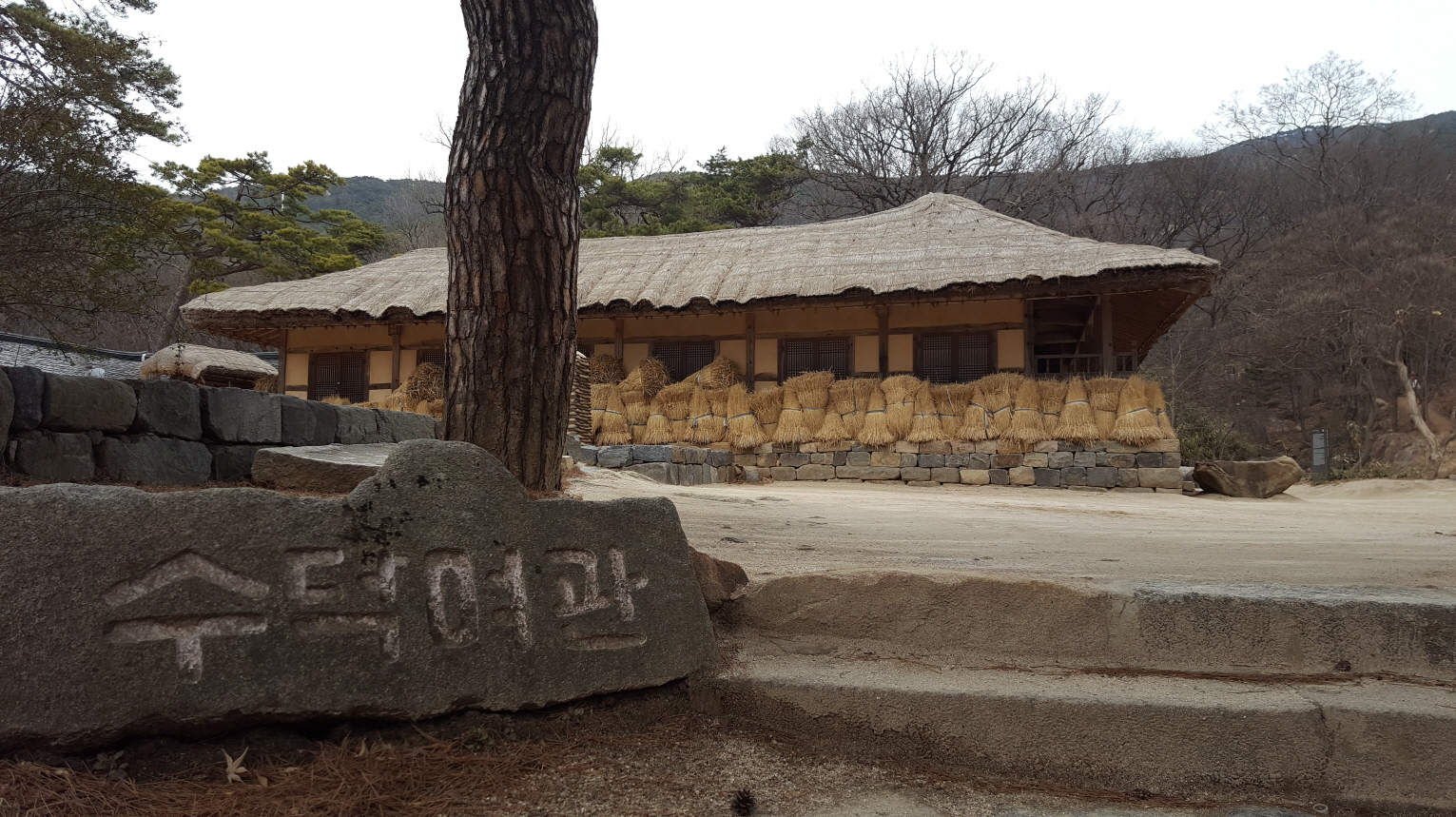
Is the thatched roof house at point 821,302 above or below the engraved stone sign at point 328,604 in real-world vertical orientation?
above

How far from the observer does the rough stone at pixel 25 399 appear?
3.52 meters

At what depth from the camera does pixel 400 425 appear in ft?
19.7

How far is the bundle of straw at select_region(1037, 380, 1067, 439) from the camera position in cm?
1048

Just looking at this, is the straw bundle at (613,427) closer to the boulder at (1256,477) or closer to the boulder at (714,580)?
the boulder at (1256,477)

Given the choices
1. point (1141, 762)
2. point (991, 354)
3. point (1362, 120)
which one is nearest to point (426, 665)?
point (1141, 762)

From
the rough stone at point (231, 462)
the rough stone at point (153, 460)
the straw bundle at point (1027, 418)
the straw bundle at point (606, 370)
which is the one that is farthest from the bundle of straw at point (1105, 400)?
the rough stone at point (153, 460)

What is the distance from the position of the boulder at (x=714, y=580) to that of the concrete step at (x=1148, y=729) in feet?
1.48

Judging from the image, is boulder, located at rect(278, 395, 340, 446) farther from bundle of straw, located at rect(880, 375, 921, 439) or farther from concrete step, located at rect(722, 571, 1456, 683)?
bundle of straw, located at rect(880, 375, 921, 439)

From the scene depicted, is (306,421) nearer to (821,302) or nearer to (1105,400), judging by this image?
(821,302)

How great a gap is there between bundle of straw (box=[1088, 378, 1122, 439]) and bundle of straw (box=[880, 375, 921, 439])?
2206mm

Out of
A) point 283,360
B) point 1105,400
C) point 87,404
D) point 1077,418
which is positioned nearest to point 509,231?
point 87,404

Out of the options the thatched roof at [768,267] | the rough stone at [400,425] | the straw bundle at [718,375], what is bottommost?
the rough stone at [400,425]

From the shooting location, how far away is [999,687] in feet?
7.41

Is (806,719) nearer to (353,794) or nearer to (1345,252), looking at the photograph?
(353,794)
